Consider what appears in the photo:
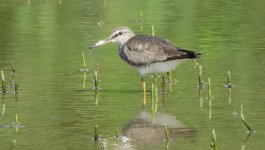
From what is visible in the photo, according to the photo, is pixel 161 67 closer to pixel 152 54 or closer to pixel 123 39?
pixel 152 54

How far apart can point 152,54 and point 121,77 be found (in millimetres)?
1699

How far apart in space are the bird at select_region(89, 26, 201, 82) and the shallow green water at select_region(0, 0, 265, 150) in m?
0.51

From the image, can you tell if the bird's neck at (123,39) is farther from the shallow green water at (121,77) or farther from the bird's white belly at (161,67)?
the bird's white belly at (161,67)

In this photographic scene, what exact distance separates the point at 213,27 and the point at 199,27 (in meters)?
0.37

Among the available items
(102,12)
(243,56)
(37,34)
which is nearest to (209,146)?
(243,56)

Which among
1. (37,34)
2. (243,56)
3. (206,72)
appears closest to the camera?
(206,72)

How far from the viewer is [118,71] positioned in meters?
18.1

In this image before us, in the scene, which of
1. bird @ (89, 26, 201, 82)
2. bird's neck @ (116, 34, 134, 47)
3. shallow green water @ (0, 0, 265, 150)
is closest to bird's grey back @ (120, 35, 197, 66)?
bird @ (89, 26, 201, 82)

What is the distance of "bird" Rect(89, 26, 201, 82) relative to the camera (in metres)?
15.7

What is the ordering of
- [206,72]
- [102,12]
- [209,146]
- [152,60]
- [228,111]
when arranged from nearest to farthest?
1. [209,146]
2. [228,111]
3. [152,60]
4. [206,72]
5. [102,12]

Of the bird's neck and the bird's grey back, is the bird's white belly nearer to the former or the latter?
the bird's grey back

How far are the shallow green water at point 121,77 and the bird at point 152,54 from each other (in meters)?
0.51

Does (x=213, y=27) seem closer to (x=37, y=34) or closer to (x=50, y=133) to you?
(x=37, y=34)

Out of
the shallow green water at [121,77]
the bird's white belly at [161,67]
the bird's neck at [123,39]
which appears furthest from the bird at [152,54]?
the shallow green water at [121,77]
